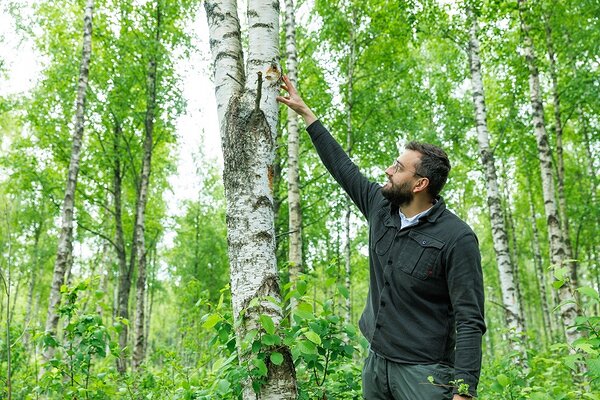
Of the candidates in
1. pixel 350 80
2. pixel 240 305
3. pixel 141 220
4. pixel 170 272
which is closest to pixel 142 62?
pixel 141 220

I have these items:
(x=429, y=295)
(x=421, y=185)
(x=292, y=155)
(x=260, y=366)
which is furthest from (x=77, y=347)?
(x=292, y=155)

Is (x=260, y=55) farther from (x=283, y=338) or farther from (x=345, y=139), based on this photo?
(x=345, y=139)

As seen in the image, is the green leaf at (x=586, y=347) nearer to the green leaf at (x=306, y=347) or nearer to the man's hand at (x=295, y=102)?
the green leaf at (x=306, y=347)

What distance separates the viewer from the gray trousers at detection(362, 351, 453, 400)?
265 centimetres

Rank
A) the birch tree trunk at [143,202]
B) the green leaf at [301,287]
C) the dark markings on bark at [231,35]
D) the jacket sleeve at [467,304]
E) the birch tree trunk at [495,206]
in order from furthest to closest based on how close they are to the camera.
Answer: the birch tree trunk at [143,202]
the birch tree trunk at [495,206]
the dark markings on bark at [231,35]
the green leaf at [301,287]
the jacket sleeve at [467,304]

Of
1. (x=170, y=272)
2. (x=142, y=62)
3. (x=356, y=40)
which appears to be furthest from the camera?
(x=170, y=272)

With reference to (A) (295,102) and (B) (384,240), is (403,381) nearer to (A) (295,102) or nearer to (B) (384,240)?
(B) (384,240)

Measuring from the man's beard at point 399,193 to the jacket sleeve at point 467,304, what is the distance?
1.54ft

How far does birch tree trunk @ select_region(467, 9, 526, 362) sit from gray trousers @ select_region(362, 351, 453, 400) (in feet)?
22.2

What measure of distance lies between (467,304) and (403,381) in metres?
0.59

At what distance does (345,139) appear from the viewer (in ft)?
51.4

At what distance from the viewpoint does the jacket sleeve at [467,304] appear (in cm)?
255

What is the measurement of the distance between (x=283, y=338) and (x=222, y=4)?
246 centimetres

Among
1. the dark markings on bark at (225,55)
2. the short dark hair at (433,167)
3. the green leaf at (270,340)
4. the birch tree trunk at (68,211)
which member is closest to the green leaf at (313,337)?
the green leaf at (270,340)
